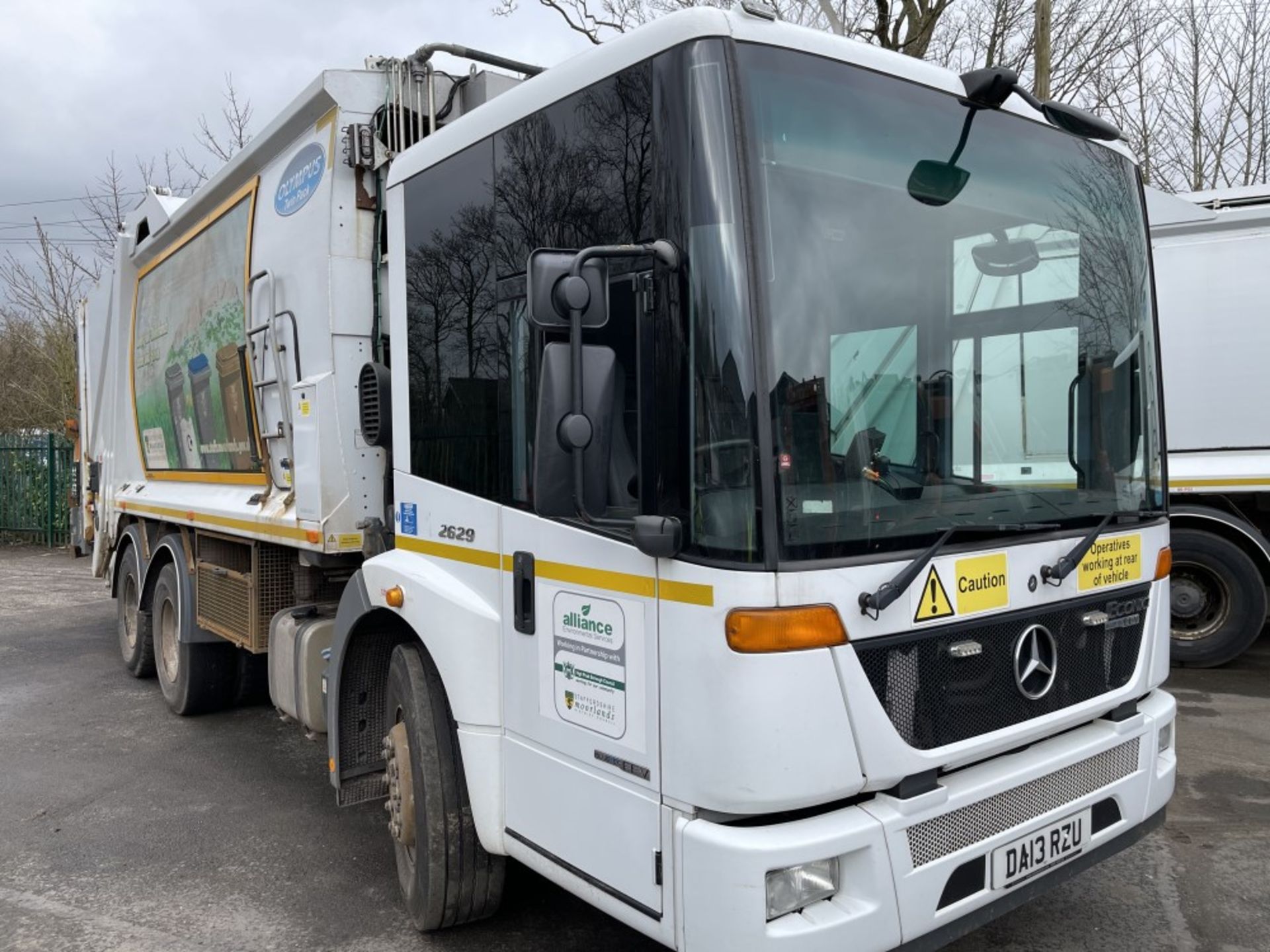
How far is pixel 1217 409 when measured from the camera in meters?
6.78

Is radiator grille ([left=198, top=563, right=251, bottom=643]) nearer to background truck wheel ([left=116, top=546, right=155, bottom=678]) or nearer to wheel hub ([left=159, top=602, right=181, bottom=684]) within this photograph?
wheel hub ([left=159, top=602, right=181, bottom=684])

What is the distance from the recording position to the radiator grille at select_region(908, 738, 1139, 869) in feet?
7.98

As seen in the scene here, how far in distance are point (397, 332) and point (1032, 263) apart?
206 cm

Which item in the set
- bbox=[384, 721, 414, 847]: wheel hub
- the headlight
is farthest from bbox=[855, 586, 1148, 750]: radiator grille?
bbox=[384, 721, 414, 847]: wheel hub

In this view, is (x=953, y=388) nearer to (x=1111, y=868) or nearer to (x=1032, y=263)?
(x=1032, y=263)

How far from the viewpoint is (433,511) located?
10.8 ft

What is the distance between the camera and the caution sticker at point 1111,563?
9.34ft

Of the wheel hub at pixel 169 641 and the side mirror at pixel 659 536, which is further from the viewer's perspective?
the wheel hub at pixel 169 641

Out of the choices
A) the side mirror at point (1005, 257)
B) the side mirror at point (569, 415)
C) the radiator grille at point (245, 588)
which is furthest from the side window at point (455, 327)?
the radiator grille at point (245, 588)

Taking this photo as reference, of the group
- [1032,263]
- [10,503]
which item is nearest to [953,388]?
[1032,263]

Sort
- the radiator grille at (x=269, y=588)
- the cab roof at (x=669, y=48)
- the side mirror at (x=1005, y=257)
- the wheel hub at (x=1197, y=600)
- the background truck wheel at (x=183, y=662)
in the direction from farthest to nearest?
1. the wheel hub at (x=1197, y=600)
2. the background truck wheel at (x=183, y=662)
3. the radiator grille at (x=269, y=588)
4. the side mirror at (x=1005, y=257)
5. the cab roof at (x=669, y=48)

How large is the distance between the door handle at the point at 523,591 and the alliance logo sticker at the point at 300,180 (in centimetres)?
214

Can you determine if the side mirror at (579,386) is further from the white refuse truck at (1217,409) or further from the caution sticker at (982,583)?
the white refuse truck at (1217,409)

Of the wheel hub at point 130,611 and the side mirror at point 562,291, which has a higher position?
the side mirror at point 562,291
